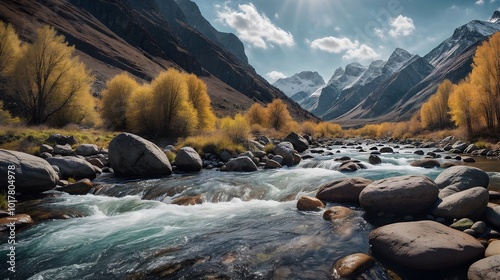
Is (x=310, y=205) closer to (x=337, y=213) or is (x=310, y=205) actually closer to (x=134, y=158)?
(x=337, y=213)

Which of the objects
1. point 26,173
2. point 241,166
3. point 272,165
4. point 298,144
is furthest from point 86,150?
point 298,144

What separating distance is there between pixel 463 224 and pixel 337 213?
3.45m

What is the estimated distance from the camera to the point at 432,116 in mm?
63969

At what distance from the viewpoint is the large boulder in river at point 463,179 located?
31.8 ft

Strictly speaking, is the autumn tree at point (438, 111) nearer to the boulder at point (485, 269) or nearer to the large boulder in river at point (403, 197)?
the large boulder in river at point (403, 197)

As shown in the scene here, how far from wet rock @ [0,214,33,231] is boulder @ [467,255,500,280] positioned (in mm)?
12753

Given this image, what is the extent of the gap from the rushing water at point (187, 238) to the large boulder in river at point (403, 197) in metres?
0.73

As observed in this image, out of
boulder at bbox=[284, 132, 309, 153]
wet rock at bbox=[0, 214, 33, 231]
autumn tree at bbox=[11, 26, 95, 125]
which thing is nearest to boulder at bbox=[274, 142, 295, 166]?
boulder at bbox=[284, 132, 309, 153]

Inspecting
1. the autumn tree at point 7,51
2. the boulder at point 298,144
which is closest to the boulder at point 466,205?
the boulder at point 298,144

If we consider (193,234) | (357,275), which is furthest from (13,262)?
(357,275)

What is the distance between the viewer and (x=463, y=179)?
993 cm

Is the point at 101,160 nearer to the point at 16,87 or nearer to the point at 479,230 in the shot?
the point at 16,87

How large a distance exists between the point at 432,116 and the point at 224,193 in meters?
69.7

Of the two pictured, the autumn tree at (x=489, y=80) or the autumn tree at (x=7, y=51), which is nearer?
the autumn tree at (x=7, y=51)
